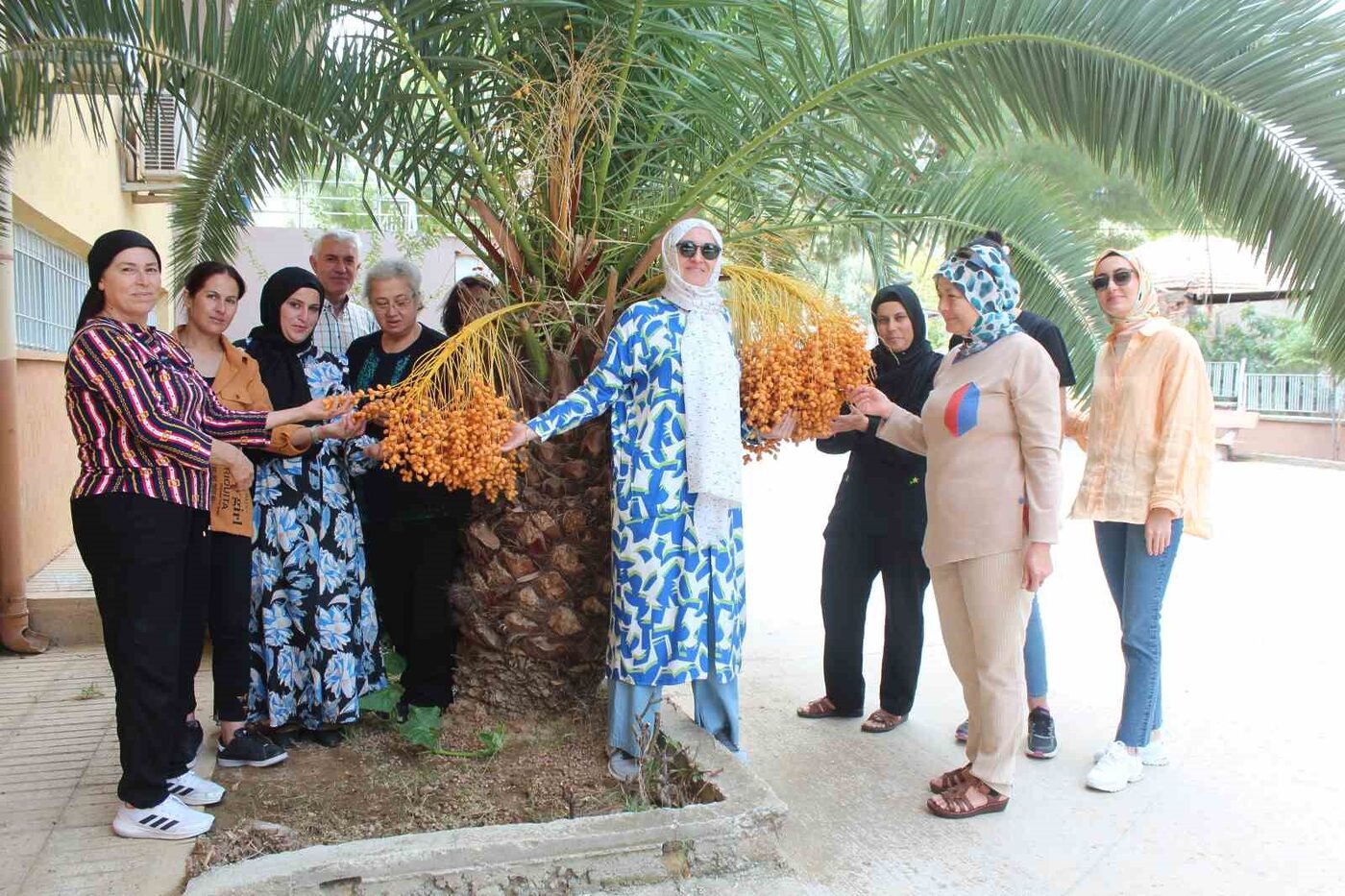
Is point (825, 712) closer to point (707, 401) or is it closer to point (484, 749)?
point (484, 749)

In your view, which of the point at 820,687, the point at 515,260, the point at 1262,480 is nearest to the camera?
the point at 515,260

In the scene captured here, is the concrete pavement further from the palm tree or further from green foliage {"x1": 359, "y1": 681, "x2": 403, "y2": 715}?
green foliage {"x1": 359, "y1": 681, "x2": 403, "y2": 715}

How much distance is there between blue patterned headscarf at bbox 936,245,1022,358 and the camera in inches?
140

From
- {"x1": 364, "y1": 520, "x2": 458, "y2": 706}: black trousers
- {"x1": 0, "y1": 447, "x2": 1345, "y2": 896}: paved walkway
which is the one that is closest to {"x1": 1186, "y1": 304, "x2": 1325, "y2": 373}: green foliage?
{"x1": 0, "y1": 447, "x2": 1345, "y2": 896}: paved walkway

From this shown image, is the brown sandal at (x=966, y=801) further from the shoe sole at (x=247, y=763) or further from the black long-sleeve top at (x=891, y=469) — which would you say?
the shoe sole at (x=247, y=763)

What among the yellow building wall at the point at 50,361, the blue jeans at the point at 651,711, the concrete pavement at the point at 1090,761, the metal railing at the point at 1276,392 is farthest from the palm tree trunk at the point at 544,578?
the metal railing at the point at 1276,392

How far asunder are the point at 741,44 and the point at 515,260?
113 centimetres

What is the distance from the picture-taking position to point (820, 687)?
521 cm

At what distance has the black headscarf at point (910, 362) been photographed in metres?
4.30

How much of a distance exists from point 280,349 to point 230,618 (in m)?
1.02

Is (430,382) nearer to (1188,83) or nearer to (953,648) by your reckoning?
(953,648)

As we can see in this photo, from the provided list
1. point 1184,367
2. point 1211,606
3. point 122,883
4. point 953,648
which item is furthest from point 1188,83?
point 1211,606

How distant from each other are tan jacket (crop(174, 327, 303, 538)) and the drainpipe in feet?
8.51

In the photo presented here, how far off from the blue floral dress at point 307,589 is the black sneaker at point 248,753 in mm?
114
